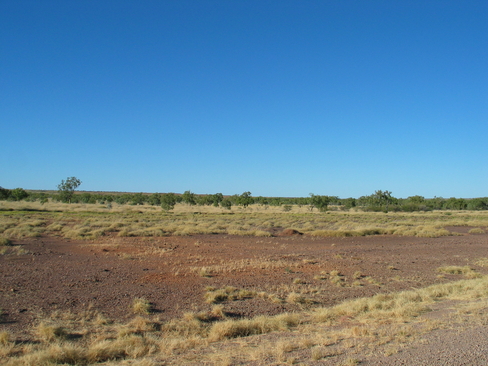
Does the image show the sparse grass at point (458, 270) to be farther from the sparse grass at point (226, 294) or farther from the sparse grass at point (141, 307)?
the sparse grass at point (141, 307)

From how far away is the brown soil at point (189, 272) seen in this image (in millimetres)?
11969

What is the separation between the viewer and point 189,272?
17.1 meters

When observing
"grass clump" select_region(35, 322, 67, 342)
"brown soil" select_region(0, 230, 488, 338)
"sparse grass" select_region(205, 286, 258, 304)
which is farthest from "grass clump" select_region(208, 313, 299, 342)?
"grass clump" select_region(35, 322, 67, 342)

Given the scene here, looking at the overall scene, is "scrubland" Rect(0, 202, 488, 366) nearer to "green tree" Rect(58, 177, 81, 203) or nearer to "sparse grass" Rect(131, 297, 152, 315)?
"sparse grass" Rect(131, 297, 152, 315)

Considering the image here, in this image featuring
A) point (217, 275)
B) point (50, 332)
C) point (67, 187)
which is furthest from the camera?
point (67, 187)

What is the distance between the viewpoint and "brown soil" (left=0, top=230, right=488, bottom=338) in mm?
11969

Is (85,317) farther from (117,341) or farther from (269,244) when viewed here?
(269,244)

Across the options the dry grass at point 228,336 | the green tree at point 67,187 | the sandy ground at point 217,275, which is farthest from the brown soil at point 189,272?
the green tree at point 67,187

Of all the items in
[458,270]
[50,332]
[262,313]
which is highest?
[458,270]

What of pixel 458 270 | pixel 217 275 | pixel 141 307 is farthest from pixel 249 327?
pixel 458 270

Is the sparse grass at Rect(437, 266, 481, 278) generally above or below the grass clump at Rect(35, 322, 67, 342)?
above

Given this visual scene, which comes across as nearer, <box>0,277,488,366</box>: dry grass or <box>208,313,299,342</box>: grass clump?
<box>0,277,488,366</box>: dry grass

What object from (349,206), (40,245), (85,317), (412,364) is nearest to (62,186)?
(349,206)

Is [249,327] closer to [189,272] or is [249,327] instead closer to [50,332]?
[50,332]
